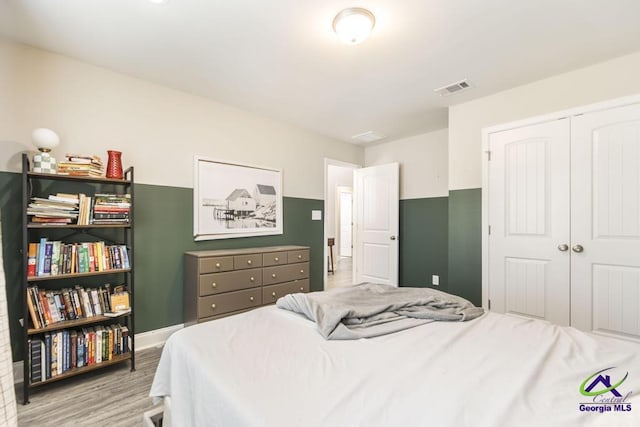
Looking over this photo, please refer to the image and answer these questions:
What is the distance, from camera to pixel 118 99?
→ 8.50 ft

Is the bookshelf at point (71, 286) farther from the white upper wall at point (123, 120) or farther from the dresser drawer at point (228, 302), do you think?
the dresser drawer at point (228, 302)

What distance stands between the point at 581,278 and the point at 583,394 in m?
2.00

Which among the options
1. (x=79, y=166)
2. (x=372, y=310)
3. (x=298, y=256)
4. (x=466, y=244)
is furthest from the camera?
(x=298, y=256)

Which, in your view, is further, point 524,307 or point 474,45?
point 524,307

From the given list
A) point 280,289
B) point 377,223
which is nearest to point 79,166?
point 280,289

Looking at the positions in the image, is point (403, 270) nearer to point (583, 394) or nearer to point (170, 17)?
point (583, 394)

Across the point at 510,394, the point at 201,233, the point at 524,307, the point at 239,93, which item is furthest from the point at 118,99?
the point at 524,307

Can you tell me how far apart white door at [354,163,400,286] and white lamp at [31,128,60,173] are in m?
3.79

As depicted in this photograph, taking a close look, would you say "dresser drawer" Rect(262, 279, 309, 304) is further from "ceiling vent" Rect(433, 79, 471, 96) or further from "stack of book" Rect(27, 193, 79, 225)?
"ceiling vent" Rect(433, 79, 471, 96)

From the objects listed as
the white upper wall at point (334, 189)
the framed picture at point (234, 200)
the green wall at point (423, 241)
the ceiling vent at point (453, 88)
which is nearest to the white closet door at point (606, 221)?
the ceiling vent at point (453, 88)

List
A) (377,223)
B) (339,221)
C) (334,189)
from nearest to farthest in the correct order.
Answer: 1. (377,223)
2. (334,189)
3. (339,221)

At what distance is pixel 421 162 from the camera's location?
169 inches

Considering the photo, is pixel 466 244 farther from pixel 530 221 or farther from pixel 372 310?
pixel 372 310

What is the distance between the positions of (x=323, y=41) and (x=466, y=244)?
2435 millimetres
